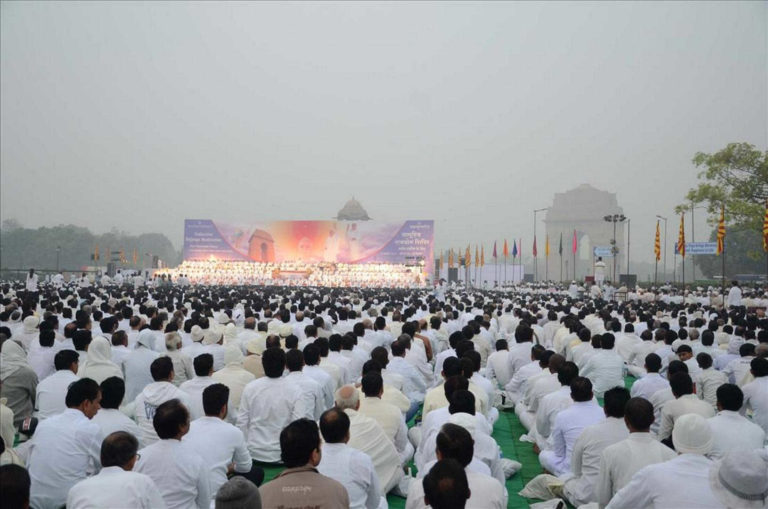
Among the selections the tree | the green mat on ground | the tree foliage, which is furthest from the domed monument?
the green mat on ground

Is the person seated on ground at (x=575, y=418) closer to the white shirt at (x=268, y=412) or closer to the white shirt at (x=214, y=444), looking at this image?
the white shirt at (x=268, y=412)

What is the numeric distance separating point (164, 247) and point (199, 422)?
102141mm

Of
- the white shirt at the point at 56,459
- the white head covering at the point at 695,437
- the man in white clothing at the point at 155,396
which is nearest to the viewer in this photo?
the white head covering at the point at 695,437

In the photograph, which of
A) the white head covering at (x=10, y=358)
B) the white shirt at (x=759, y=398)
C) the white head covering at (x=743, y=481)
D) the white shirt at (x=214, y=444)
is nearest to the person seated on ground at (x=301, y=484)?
the white shirt at (x=214, y=444)

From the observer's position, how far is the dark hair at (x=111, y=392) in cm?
468

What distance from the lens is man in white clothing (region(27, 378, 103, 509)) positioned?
430 centimetres

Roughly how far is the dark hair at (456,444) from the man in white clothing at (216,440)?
191cm

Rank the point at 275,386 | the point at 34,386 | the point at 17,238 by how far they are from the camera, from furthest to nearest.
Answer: the point at 17,238, the point at 34,386, the point at 275,386

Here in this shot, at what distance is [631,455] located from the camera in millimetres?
3990

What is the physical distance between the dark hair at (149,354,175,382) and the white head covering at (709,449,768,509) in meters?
4.16

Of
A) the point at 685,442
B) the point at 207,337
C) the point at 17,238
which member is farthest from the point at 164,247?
the point at 685,442

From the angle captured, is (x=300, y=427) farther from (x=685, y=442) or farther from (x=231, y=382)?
(x=231, y=382)

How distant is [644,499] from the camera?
336cm

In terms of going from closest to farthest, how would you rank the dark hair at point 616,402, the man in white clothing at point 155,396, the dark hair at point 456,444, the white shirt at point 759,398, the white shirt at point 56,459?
the dark hair at point 456,444, the white shirt at point 56,459, the dark hair at point 616,402, the man in white clothing at point 155,396, the white shirt at point 759,398
